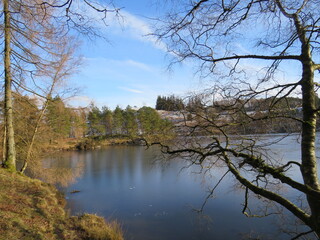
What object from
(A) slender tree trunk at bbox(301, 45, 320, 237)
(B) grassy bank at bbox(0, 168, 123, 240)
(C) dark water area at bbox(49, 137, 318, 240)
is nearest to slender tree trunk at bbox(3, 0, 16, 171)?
(B) grassy bank at bbox(0, 168, 123, 240)

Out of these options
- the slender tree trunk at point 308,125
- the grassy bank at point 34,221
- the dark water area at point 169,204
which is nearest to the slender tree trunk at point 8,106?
the grassy bank at point 34,221

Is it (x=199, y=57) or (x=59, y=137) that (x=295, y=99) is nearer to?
(x=199, y=57)

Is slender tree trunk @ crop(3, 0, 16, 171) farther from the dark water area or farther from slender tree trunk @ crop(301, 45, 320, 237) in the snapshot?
slender tree trunk @ crop(301, 45, 320, 237)

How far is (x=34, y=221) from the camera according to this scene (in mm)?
4328

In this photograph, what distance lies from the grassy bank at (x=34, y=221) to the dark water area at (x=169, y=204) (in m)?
1.42

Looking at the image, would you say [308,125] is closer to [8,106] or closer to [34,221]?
[34,221]

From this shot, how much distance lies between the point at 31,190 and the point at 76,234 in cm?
273

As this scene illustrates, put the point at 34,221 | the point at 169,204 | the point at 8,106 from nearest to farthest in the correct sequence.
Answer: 1. the point at 34,221
2. the point at 8,106
3. the point at 169,204

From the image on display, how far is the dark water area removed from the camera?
6.39m

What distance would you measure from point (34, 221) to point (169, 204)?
17.3 feet

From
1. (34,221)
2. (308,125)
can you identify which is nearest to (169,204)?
(34,221)

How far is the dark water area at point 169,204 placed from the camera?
639 centimetres

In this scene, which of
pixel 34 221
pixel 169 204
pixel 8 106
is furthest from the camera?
pixel 169 204

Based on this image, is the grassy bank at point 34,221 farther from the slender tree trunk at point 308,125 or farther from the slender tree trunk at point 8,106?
the slender tree trunk at point 308,125
